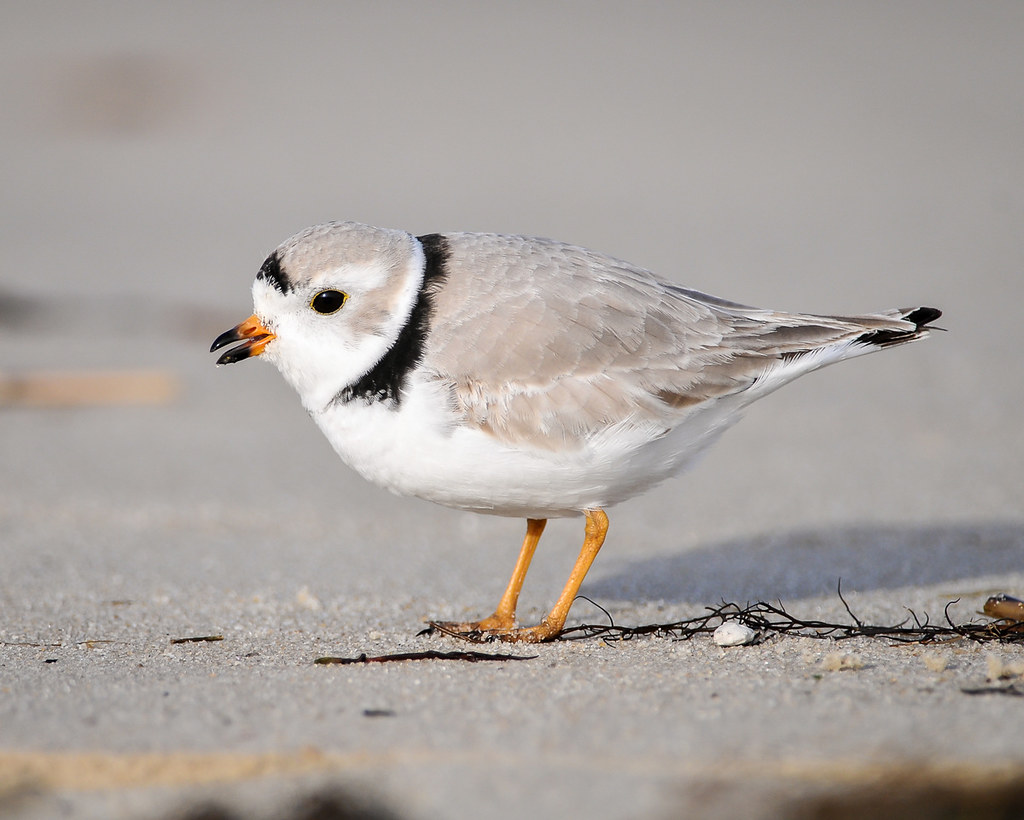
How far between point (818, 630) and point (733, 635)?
0.41m

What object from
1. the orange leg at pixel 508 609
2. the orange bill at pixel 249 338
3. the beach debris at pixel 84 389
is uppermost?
the orange bill at pixel 249 338

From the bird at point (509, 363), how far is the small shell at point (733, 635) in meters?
0.55

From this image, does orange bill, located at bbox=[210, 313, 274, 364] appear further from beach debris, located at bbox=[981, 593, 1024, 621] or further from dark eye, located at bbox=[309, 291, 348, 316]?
beach debris, located at bbox=[981, 593, 1024, 621]

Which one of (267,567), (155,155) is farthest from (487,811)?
(155,155)

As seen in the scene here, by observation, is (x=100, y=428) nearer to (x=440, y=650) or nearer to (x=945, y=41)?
(x=440, y=650)

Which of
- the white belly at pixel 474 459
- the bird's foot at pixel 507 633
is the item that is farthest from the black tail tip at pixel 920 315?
the bird's foot at pixel 507 633

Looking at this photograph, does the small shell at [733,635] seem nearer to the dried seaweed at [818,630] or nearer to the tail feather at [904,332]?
the dried seaweed at [818,630]

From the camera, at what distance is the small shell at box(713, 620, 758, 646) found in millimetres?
3121

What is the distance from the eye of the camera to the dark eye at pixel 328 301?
3453 mm

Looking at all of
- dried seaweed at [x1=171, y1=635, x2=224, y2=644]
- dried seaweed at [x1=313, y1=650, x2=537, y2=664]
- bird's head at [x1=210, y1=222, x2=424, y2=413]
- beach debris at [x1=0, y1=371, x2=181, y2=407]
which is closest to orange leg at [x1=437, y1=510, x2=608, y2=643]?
dried seaweed at [x1=313, y1=650, x2=537, y2=664]

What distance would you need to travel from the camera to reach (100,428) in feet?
21.4

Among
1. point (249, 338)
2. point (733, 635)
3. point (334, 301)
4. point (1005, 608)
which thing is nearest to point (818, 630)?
point (733, 635)

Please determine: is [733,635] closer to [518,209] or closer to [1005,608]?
[1005,608]

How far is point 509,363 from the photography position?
3.34 m
